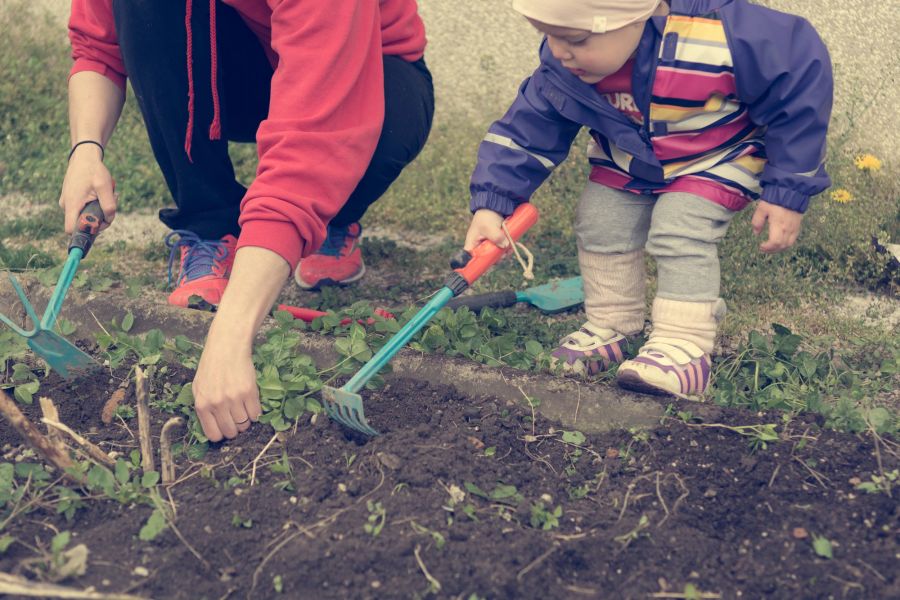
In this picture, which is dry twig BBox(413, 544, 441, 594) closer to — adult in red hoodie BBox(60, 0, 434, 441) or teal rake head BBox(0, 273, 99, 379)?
adult in red hoodie BBox(60, 0, 434, 441)

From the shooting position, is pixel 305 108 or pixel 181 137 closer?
pixel 305 108

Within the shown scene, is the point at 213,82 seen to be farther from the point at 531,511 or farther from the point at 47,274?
the point at 531,511

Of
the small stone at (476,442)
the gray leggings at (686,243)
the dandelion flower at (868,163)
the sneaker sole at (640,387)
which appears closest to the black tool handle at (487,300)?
the gray leggings at (686,243)

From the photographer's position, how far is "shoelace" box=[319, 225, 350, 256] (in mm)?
2982

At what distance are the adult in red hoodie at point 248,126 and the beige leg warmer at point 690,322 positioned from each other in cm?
76

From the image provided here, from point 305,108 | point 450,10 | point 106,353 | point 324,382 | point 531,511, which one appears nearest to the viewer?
point 531,511

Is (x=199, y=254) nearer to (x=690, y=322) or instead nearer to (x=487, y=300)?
(x=487, y=300)

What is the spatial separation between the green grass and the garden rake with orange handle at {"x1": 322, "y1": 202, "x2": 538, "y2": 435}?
458 millimetres

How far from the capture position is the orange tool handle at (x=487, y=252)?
6.96 ft

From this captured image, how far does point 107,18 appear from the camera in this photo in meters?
2.59

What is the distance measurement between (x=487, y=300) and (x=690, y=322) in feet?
2.22

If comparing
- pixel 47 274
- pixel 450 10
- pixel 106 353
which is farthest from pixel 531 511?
pixel 450 10

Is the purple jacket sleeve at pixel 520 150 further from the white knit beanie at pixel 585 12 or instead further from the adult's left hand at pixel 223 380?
the adult's left hand at pixel 223 380

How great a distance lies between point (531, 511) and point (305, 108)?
0.91m
